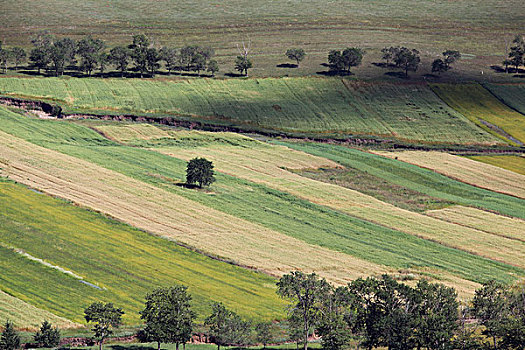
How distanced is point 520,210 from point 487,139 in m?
54.2

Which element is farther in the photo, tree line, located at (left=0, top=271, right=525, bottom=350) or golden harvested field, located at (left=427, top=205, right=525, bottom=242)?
golden harvested field, located at (left=427, top=205, right=525, bottom=242)

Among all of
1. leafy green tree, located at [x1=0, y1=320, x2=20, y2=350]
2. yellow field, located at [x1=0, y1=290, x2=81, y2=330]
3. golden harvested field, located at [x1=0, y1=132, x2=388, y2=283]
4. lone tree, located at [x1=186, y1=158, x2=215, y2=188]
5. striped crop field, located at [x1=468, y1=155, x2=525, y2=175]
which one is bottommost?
leafy green tree, located at [x1=0, y1=320, x2=20, y2=350]

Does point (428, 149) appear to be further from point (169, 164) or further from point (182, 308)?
point (182, 308)

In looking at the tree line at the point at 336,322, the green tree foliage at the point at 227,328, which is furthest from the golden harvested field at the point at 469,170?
the green tree foliage at the point at 227,328

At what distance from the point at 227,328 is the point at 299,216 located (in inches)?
1974

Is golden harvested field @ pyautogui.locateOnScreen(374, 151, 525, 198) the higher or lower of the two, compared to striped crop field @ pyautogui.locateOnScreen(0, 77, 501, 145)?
lower

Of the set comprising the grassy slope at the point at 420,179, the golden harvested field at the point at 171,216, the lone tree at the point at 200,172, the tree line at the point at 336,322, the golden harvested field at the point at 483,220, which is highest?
the grassy slope at the point at 420,179

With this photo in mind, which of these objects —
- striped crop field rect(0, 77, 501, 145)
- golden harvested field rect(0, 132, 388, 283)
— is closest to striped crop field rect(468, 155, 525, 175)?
striped crop field rect(0, 77, 501, 145)

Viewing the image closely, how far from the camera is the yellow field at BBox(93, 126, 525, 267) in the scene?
119m

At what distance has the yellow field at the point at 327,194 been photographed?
119188mm

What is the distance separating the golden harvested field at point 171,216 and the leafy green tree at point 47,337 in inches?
1380

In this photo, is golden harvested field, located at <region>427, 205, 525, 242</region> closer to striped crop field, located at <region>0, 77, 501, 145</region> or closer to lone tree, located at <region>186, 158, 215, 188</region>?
lone tree, located at <region>186, 158, 215, 188</region>

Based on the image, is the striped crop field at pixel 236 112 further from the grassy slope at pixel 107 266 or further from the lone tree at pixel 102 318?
the lone tree at pixel 102 318

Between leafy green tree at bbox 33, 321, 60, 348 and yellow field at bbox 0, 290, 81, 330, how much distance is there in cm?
341
